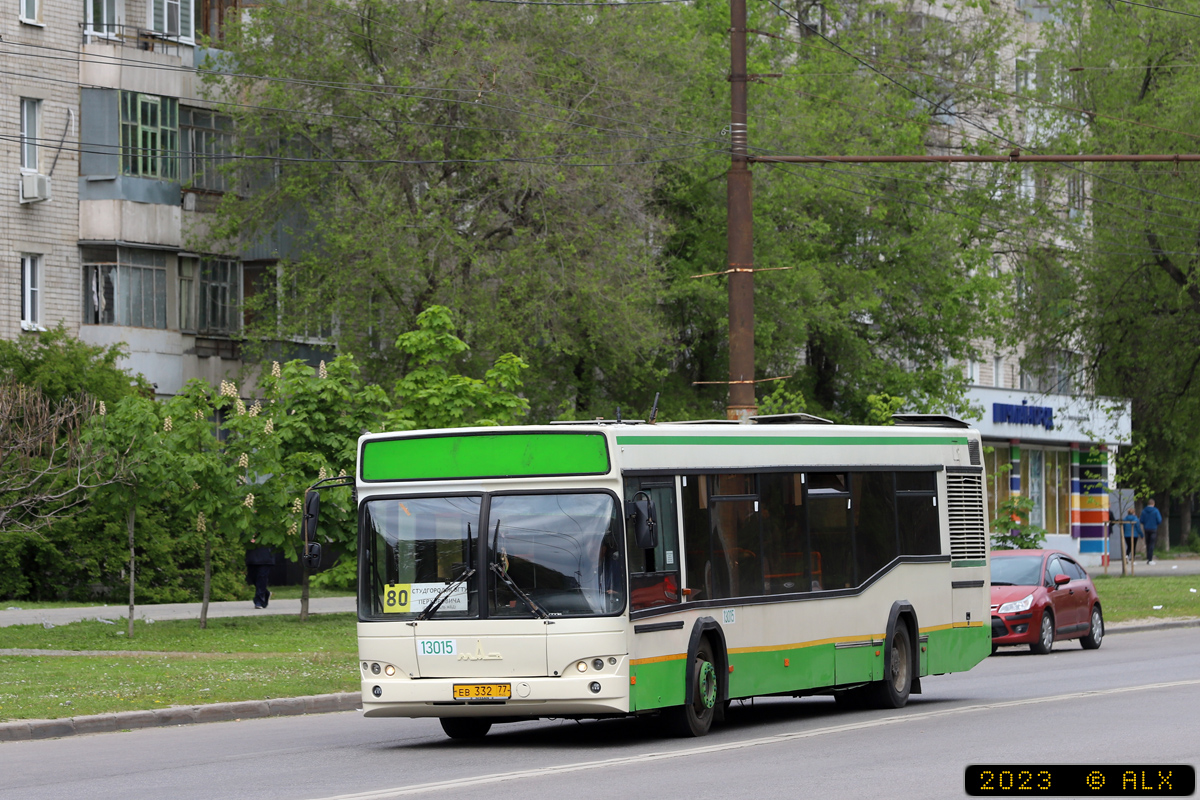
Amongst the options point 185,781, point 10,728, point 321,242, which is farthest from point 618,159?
point 185,781

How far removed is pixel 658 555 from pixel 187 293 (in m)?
28.4

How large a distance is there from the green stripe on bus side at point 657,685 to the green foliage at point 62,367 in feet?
71.4

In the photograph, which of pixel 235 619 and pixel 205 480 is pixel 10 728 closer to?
pixel 205 480

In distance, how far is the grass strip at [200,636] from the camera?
82.4 feet

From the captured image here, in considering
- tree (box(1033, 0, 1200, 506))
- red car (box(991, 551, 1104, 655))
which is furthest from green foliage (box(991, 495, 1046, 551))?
red car (box(991, 551, 1104, 655))

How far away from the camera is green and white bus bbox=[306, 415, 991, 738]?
552 inches

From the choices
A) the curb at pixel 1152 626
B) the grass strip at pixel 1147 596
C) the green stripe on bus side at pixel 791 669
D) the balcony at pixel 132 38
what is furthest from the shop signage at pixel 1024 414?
the green stripe on bus side at pixel 791 669

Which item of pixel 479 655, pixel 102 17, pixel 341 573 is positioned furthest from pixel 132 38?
pixel 479 655

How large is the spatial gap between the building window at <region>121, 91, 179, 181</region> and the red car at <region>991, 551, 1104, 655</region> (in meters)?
21.2

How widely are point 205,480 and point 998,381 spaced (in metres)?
45.3

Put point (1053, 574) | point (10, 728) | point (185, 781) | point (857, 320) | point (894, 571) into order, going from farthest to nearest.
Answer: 1. point (857, 320)
2. point (1053, 574)
3. point (894, 571)
4. point (10, 728)
5. point (185, 781)

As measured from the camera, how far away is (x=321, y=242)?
131ft

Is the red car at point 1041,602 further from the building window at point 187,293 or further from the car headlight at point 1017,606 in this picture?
the building window at point 187,293

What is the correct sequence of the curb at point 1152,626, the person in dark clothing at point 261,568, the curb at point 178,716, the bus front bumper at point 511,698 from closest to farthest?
the bus front bumper at point 511,698
the curb at point 178,716
the curb at point 1152,626
the person in dark clothing at point 261,568
